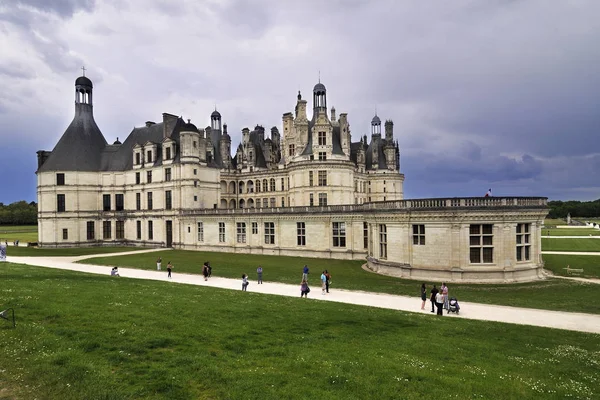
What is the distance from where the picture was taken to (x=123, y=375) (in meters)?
9.89

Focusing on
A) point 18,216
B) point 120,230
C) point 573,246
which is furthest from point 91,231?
point 18,216

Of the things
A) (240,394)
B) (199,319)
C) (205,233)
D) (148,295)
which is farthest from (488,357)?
(205,233)

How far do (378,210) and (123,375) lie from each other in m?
27.0

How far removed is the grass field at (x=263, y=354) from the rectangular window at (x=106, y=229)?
49441 millimetres

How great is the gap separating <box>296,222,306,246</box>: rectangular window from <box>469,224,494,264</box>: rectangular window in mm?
20805

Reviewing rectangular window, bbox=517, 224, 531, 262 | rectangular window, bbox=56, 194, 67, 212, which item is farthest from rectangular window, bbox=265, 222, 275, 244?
rectangular window, bbox=56, 194, 67, 212

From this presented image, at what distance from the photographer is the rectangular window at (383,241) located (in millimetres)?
34125

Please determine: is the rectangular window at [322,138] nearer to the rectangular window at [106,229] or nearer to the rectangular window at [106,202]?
the rectangular window at [106,202]

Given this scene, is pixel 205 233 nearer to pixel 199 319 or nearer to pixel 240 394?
pixel 199 319

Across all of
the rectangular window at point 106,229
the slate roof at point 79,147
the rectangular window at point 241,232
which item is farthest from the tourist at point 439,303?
the slate roof at point 79,147

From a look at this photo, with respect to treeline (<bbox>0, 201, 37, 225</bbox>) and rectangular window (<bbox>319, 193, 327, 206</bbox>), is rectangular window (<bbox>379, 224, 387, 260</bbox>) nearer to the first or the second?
rectangular window (<bbox>319, 193, 327, 206</bbox>)

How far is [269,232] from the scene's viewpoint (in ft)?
161

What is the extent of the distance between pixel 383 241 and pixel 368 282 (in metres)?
6.33

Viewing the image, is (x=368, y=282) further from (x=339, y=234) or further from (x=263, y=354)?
(x=263, y=354)
